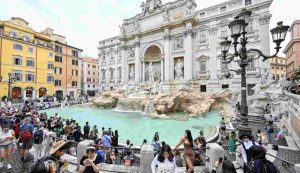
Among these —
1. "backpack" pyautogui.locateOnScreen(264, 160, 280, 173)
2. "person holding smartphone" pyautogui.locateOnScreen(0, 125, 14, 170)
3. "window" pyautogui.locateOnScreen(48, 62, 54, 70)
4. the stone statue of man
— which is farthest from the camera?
"window" pyautogui.locateOnScreen(48, 62, 54, 70)

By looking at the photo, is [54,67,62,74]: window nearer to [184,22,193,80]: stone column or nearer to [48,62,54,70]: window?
[48,62,54,70]: window

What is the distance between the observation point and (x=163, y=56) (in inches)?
1107

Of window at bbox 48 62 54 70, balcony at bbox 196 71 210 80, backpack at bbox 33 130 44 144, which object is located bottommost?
backpack at bbox 33 130 44 144

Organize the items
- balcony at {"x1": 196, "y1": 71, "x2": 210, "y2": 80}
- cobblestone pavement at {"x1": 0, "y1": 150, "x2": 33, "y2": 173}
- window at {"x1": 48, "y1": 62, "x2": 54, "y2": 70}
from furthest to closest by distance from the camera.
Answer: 1. window at {"x1": 48, "y1": 62, "x2": 54, "y2": 70}
2. balcony at {"x1": 196, "y1": 71, "x2": 210, "y2": 80}
3. cobblestone pavement at {"x1": 0, "y1": 150, "x2": 33, "y2": 173}

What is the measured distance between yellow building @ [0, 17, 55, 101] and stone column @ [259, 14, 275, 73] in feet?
124

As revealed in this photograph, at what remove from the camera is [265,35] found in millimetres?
19734

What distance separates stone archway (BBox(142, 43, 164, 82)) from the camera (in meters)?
29.5

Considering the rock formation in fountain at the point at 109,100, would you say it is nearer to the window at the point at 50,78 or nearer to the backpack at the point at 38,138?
the window at the point at 50,78

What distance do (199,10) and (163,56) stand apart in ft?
31.1

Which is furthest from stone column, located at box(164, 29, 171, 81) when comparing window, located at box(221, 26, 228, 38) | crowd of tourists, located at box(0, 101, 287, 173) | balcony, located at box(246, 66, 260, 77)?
crowd of tourists, located at box(0, 101, 287, 173)

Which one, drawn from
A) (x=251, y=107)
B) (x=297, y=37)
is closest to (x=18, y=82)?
(x=251, y=107)

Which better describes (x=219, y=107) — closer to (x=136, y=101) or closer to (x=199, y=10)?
(x=136, y=101)

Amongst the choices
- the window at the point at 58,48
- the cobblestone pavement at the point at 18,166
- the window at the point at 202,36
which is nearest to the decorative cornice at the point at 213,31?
the window at the point at 202,36

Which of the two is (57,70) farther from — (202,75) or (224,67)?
(224,67)
